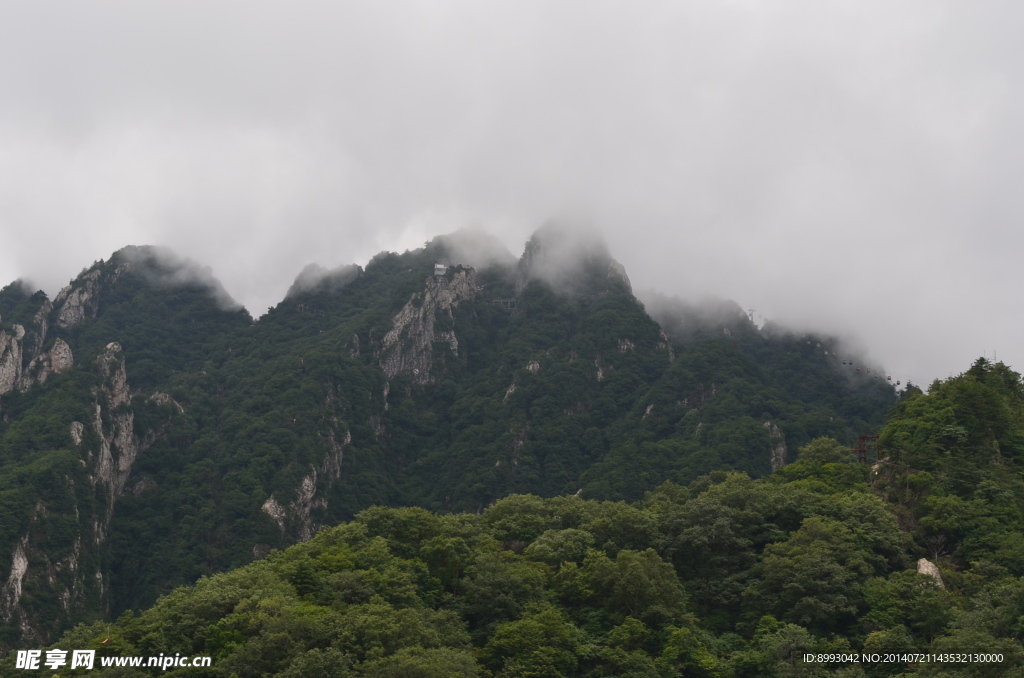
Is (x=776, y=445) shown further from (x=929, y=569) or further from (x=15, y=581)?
(x=15, y=581)

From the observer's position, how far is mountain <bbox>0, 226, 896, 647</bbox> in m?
140

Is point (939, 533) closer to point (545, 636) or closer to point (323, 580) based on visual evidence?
point (545, 636)

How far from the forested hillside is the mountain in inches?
2337

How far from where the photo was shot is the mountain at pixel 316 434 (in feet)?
459

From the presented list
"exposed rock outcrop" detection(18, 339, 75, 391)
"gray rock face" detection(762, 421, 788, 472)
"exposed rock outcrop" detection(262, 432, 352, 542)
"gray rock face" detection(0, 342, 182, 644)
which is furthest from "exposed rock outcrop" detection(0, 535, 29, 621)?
"gray rock face" detection(762, 421, 788, 472)

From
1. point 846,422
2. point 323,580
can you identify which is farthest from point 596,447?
point 323,580

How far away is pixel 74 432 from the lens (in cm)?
15038

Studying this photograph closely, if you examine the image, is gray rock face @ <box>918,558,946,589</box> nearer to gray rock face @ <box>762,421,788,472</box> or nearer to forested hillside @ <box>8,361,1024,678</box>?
forested hillside @ <box>8,361,1024,678</box>

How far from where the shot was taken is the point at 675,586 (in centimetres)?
6794

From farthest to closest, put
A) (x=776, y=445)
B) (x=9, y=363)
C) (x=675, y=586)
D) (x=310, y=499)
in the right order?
(x=9, y=363), (x=310, y=499), (x=776, y=445), (x=675, y=586)

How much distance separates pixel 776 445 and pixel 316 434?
75596 mm

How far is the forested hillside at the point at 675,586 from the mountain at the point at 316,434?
59.4 metres

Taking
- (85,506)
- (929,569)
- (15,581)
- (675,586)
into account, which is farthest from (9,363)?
(929,569)

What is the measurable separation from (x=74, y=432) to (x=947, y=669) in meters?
133
